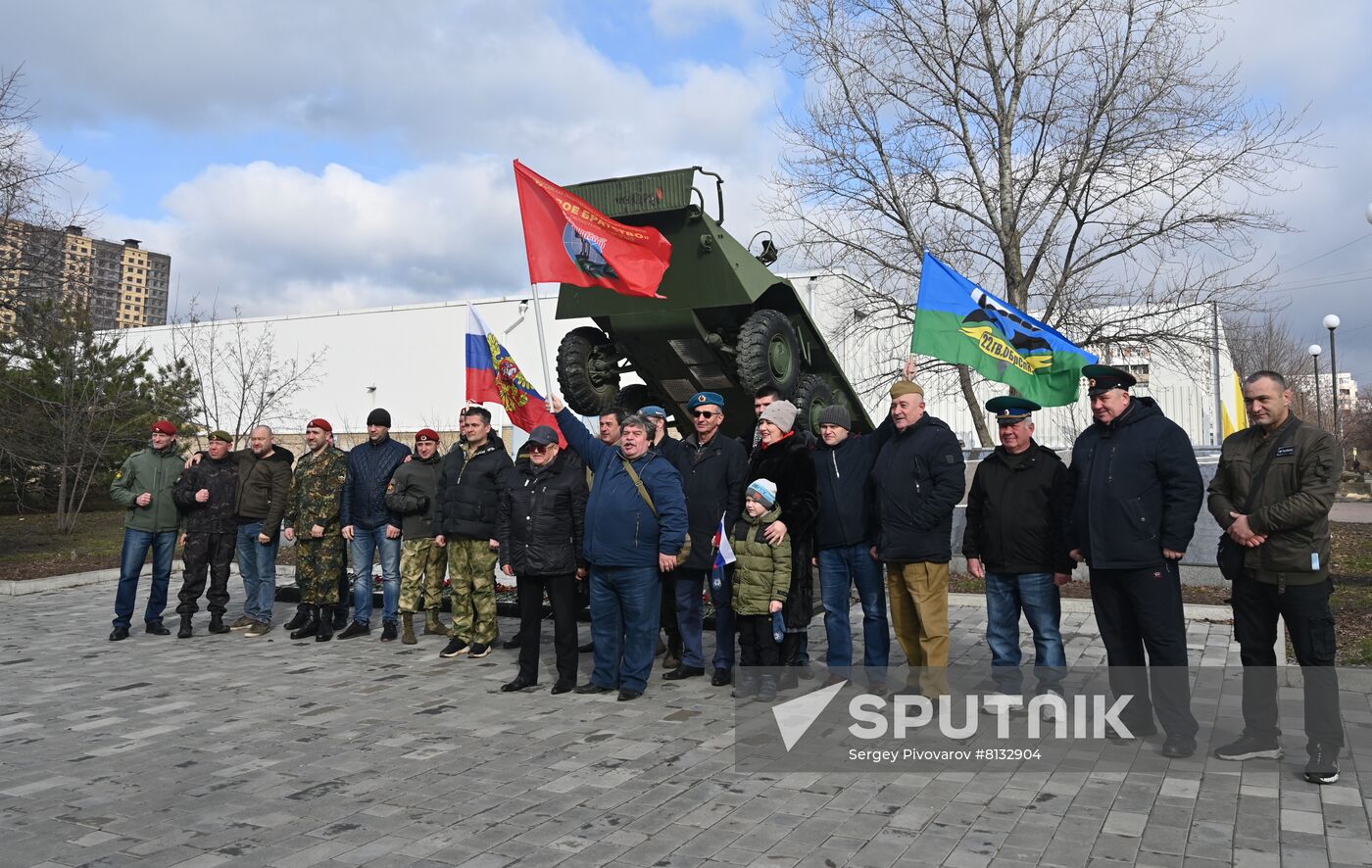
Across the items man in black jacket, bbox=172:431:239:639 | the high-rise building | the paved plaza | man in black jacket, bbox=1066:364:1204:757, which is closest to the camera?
the paved plaza

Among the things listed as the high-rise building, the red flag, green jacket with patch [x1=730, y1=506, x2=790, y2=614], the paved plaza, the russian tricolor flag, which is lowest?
the paved plaza

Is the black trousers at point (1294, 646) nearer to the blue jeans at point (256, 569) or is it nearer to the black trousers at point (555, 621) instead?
the black trousers at point (555, 621)

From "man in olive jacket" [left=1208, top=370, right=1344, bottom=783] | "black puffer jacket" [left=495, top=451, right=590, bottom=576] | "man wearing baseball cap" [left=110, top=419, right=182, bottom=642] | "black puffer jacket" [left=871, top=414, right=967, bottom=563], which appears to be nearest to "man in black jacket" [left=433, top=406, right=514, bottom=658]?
"black puffer jacket" [left=495, top=451, right=590, bottom=576]

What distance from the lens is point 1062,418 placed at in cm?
2488

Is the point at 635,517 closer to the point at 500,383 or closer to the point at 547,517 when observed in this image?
the point at 547,517

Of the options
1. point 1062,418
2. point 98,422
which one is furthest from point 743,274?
point 1062,418

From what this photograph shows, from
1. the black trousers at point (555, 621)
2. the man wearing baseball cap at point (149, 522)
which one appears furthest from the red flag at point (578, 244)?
the man wearing baseball cap at point (149, 522)

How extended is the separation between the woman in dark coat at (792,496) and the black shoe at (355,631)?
3989 millimetres

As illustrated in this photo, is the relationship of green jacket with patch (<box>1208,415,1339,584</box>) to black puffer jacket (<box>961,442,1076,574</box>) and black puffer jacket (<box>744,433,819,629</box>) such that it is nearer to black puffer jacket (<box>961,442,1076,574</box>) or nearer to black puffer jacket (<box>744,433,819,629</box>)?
black puffer jacket (<box>961,442,1076,574</box>)

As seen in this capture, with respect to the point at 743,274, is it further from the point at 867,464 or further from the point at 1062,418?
the point at 1062,418

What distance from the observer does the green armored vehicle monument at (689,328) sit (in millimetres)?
8602

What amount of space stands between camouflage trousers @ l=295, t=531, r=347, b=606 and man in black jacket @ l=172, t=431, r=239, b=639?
0.89 metres

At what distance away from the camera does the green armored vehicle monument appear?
8602mm

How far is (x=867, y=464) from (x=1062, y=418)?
67.5ft
